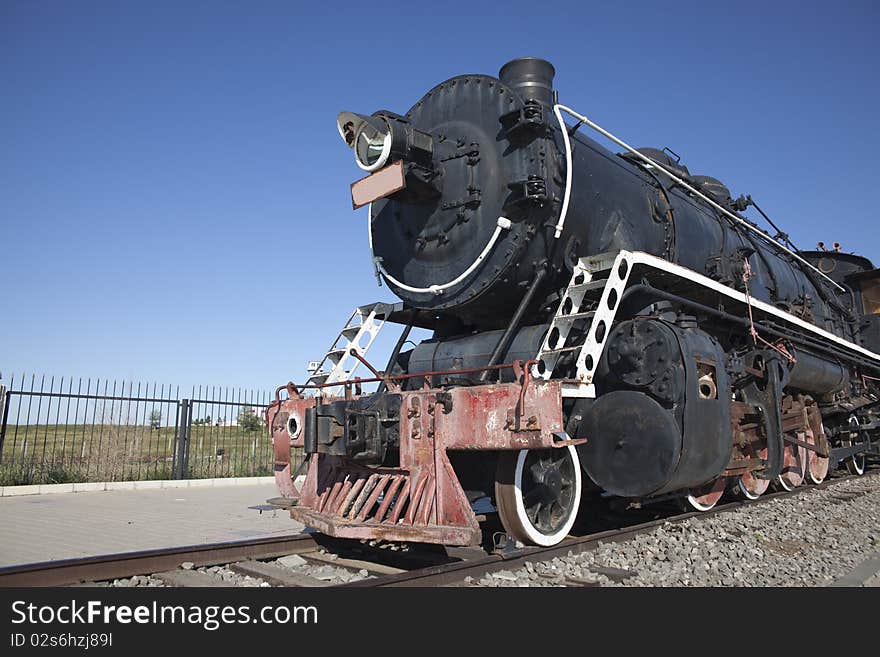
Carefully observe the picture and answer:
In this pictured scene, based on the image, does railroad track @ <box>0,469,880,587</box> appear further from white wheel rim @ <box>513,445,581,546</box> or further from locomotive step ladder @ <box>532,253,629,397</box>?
locomotive step ladder @ <box>532,253,629,397</box>

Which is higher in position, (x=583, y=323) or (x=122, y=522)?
(x=583, y=323)

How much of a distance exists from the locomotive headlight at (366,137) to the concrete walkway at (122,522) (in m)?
3.38

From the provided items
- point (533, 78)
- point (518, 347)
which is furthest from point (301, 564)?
point (533, 78)

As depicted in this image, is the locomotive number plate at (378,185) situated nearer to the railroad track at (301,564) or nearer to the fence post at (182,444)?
the railroad track at (301,564)

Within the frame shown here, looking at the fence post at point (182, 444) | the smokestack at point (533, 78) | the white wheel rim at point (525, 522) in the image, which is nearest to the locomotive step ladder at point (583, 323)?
the white wheel rim at point (525, 522)

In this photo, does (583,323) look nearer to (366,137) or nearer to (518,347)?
(518,347)

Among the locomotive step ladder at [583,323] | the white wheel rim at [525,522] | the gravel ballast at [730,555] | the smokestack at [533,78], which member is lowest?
the gravel ballast at [730,555]

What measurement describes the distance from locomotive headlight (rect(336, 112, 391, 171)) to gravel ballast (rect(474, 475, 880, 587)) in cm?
302

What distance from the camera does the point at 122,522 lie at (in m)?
6.67

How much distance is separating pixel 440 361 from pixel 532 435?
61.7 inches

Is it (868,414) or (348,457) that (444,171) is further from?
(868,414)

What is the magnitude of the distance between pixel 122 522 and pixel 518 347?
14.8 ft

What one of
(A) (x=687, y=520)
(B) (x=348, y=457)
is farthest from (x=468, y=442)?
(A) (x=687, y=520)

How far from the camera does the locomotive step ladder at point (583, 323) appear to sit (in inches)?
170
